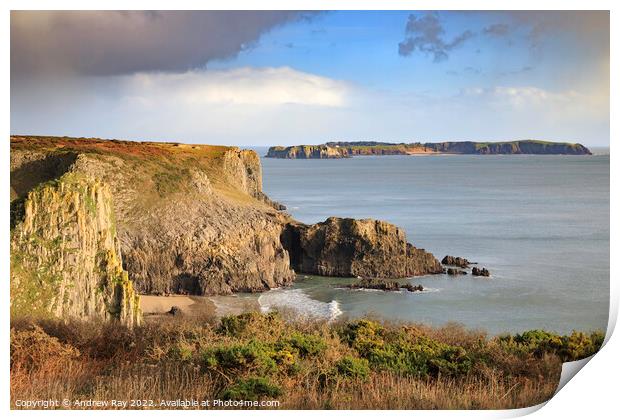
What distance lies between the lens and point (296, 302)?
745 inches

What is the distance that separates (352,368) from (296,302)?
39.1ft

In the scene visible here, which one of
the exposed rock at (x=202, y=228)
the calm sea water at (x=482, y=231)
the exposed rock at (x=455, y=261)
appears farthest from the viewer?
the exposed rock at (x=455, y=261)

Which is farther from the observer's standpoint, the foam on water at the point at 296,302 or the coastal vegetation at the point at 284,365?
the foam on water at the point at 296,302

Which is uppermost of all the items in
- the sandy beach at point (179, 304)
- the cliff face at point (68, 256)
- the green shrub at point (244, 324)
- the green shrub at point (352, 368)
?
the cliff face at point (68, 256)

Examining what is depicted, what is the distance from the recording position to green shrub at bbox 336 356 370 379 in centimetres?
704

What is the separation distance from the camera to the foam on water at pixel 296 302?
17.1 metres

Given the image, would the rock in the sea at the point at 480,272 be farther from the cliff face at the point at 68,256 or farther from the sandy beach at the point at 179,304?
the cliff face at the point at 68,256

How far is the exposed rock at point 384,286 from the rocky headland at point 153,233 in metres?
1.02

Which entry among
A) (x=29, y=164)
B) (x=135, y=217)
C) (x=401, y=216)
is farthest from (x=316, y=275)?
(x=29, y=164)

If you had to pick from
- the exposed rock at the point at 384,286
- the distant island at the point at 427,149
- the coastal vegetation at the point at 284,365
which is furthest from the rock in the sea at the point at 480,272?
the coastal vegetation at the point at 284,365

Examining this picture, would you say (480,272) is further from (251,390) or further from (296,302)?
(251,390)

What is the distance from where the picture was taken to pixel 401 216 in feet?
85.8

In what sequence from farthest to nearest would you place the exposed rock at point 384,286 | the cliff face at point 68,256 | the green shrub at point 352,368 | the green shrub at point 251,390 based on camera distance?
the exposed rock at point 384,286, the cliff face at point 68,256, the green shrub at point 352,368, the green shrub at point 251,390
